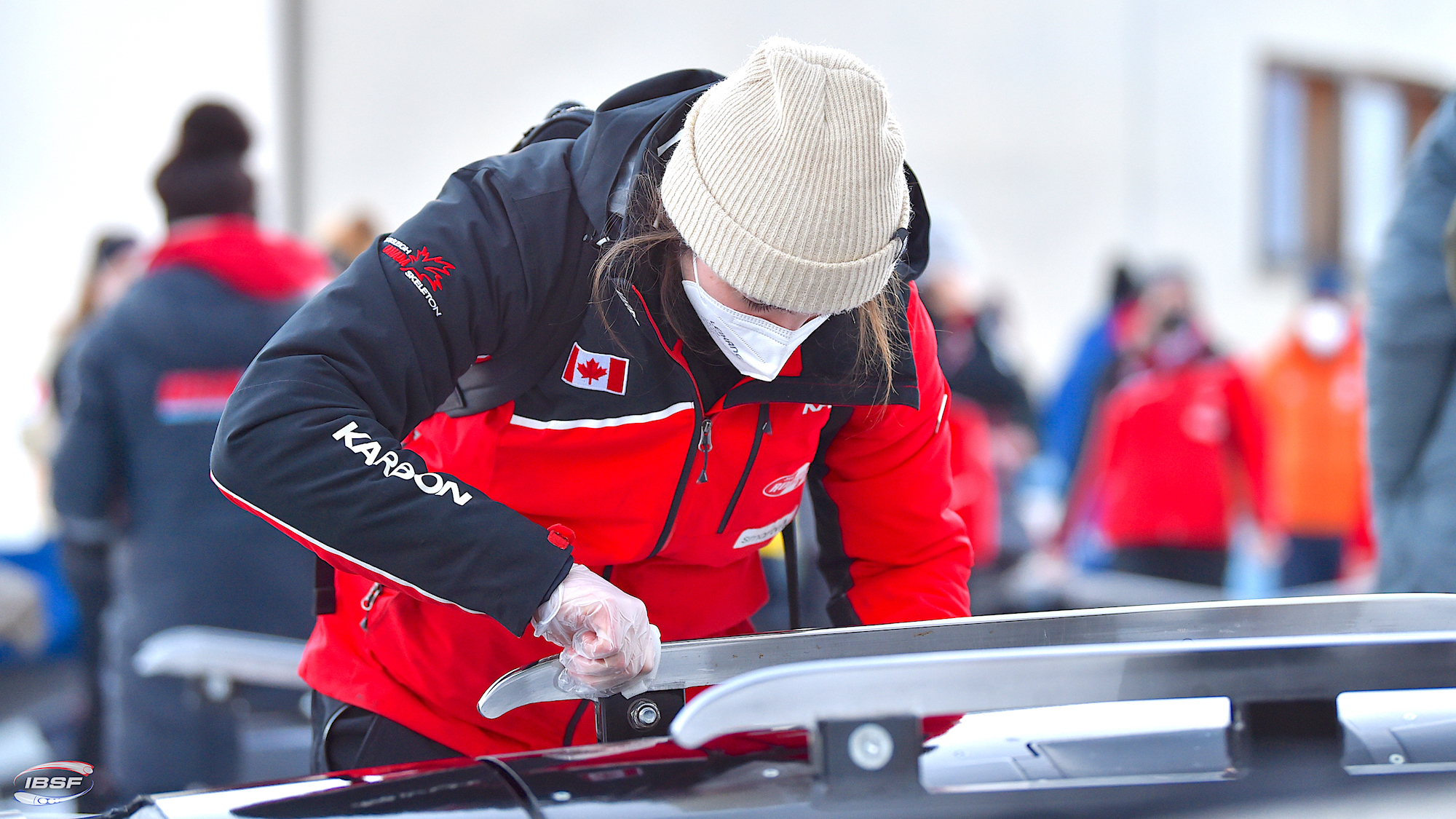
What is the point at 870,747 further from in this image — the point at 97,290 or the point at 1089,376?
the point at 1089,376

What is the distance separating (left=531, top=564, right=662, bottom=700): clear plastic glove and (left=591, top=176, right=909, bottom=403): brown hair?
0.29 metres

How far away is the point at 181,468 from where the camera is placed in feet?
9.20

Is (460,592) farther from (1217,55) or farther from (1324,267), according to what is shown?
(1217,55)

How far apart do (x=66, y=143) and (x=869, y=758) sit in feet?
18.9

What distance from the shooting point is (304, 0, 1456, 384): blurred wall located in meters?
6.97

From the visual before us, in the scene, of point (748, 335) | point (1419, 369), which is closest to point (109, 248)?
point (748, 335)

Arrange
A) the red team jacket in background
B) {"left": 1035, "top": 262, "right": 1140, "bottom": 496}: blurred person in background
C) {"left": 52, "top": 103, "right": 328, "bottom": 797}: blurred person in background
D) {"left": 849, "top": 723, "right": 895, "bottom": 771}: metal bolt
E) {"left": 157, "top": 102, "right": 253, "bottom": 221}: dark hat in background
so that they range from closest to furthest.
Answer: {"left": 849, "top": 723, "right": 895, "bottom": 771}: metal bolt < {"left": 52, "top": 103, "right": 328, "bottom": 797}: blurred person in background < {"left": 157, "top": 102, "right": 253, "bottom": 221}: dark hat in background < the red team jacket in background < {"left": 1035, "top": 262, "right": 1140, "bottom": 496}: blurred person in background

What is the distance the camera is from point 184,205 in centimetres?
295

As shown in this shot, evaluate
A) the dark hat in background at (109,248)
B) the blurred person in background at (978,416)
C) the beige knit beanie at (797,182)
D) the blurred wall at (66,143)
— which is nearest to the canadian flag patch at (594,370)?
the beige knit beanie at (797,182)

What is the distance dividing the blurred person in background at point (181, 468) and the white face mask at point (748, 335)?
67.2 inches

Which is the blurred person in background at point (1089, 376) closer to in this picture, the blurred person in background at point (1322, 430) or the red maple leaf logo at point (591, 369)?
the blurred person in background at point (1322, 430)

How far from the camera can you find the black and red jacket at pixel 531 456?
1189 mm

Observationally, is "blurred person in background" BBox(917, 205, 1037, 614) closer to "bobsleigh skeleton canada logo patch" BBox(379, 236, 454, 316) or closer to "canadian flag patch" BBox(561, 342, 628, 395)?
"canadian flag patch" BBox(561, 342, 628, 395)

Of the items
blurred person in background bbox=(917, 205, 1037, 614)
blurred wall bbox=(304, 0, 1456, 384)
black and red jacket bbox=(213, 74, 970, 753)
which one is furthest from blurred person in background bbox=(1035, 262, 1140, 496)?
black and red jacket bbox=(213, 74, 970, 753)
